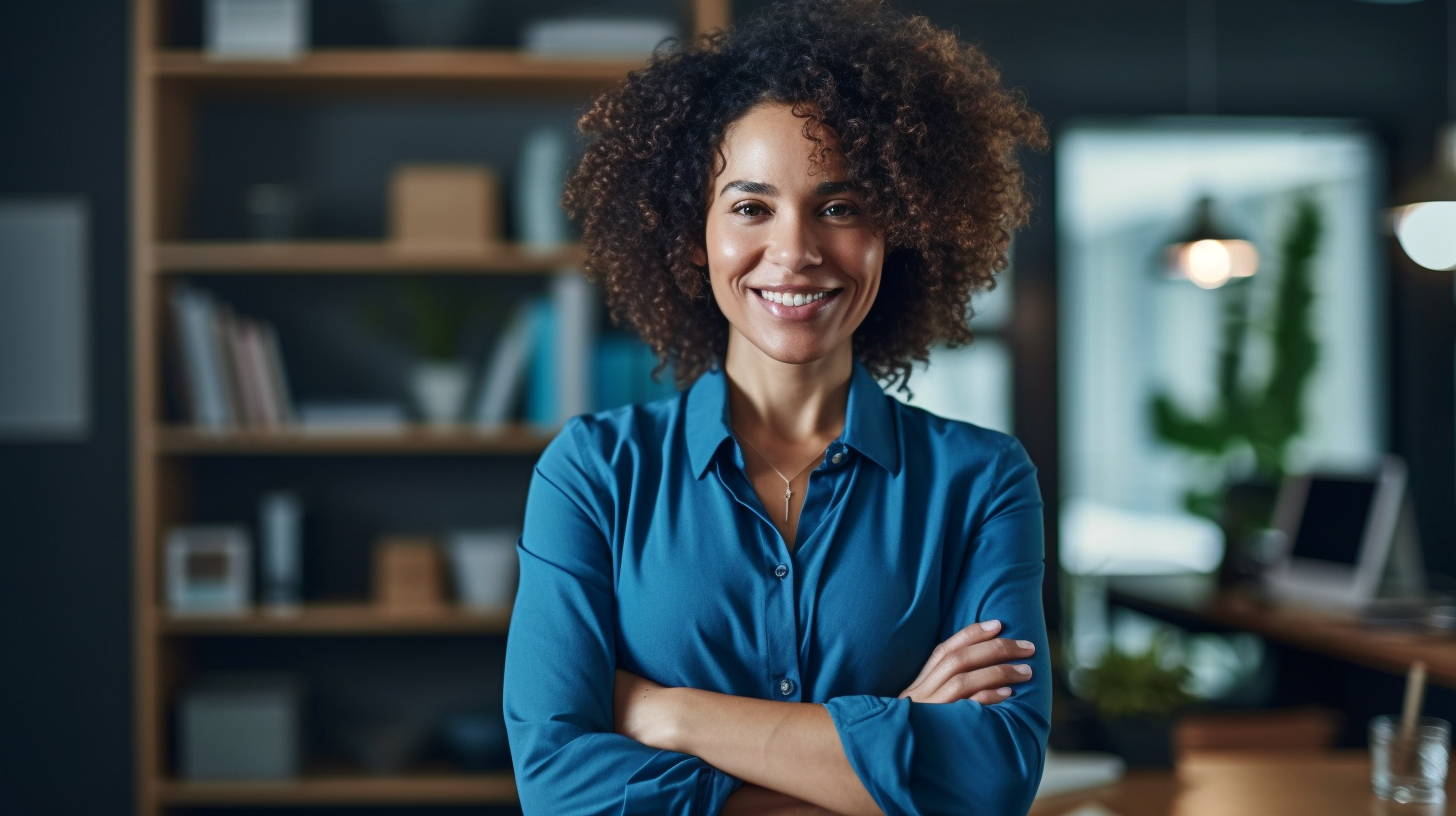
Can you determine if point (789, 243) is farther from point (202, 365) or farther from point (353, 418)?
point (202, 365)

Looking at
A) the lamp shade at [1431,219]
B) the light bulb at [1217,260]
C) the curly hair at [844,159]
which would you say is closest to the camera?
the curly hair at [844,159]

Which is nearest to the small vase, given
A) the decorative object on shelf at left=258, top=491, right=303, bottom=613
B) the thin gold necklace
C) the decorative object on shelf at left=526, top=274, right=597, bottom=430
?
the decorative object on shelf at left=526, top=274, right=597, bottom=430

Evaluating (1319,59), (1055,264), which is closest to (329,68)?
Answer: (1055,264)

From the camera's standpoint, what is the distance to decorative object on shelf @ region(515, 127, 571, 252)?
3375mm

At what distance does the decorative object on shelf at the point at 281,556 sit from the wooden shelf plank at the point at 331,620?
0.05 meters

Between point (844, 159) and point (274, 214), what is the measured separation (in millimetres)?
2432

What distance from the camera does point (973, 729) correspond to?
1.31 metres

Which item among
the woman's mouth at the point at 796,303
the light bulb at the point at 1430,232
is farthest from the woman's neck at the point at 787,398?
the light bulb at the point at 1430,232

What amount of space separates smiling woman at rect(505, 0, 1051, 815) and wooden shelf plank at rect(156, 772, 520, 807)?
6.76 ft

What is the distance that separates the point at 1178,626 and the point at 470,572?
213cm

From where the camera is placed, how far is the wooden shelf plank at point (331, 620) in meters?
3.29

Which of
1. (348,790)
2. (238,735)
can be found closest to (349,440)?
(238,735)

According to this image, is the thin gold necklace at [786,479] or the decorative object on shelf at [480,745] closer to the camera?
the thin gold necklace at [786,479]

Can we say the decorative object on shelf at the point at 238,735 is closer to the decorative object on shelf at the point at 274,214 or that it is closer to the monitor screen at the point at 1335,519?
the decorative object on shelf at the point at 274,214
